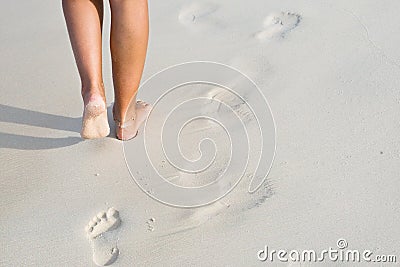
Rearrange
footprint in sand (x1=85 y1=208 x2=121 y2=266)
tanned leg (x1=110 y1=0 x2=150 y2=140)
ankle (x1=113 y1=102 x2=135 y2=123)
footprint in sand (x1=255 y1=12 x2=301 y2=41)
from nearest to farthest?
footprint in sand (x1=85 y1=208 x2=121 y2=266), tanned leg (x1=110 y1=0 x2=150 y2=140), ankle (x1=113 y1=102 x2=135 y2=123), footprint in sand (x1=255 y1=12 x2=301 y2=41)

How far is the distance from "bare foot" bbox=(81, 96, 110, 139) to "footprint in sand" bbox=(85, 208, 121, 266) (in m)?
0.21

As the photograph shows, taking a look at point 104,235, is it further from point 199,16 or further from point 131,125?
point 199,16

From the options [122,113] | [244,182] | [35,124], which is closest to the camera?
[244,182]

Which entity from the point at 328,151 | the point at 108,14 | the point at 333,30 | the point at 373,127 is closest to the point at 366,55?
the point at 333,30

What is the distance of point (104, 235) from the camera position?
129cm

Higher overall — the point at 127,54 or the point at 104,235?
the point at 127,54

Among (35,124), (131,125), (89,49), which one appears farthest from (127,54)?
(35,124)

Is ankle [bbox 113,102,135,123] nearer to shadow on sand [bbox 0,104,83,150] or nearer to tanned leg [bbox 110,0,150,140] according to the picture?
tanned leg [bbox 110,0,150,140]

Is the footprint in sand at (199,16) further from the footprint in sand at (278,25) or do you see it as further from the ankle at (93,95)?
the ankle at (93,95)

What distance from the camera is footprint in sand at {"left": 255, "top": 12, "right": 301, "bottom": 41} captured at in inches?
75.6

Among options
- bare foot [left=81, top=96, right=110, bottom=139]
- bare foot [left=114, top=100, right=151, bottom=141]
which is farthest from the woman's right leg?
bare foot [left=114, top=100, right=151, bottom=141]

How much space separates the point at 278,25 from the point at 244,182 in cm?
78

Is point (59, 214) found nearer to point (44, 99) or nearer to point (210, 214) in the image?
point (210, 214)

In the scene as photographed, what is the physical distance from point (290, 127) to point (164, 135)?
1.19 feet
